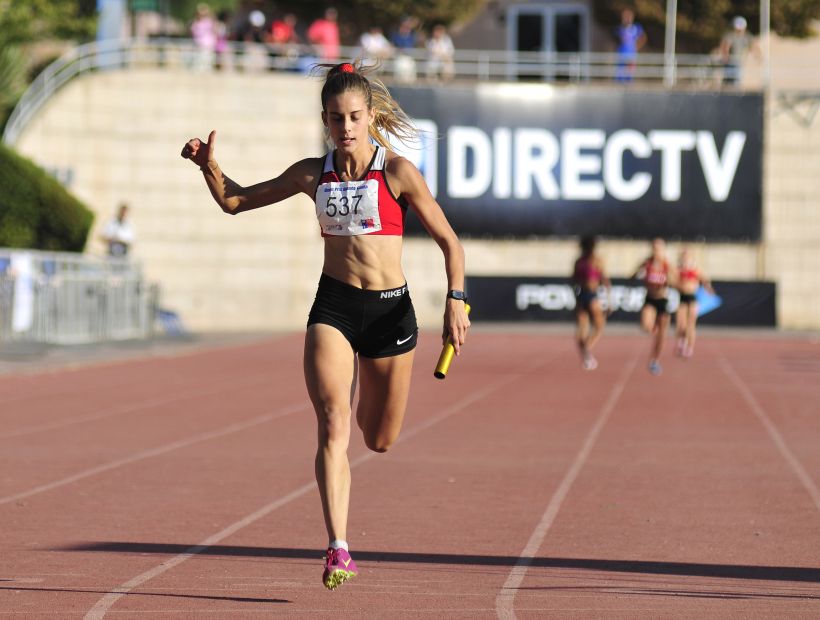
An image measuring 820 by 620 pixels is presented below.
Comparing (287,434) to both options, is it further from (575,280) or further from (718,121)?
(718,121)

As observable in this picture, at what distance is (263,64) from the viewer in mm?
37531

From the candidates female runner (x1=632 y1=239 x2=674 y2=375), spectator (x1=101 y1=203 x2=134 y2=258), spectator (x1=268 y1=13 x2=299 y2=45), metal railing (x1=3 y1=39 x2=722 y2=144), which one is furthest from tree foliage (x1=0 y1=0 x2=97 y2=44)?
female runner (x1=632 y1=239 x2=674 y2=375)

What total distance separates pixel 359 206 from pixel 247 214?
3153 centimetres

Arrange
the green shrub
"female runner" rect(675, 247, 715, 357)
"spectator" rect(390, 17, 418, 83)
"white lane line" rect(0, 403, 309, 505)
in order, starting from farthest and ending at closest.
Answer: "spectator" rect(390, 17, 418, 83)
the green shrub
"female runner" rect(675, 247, 715, 357)
"white lane line" rect(0, 403, 309, 505)

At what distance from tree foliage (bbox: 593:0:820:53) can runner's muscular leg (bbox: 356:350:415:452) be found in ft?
121

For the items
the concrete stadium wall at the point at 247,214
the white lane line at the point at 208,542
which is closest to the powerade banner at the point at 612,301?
the concrete stadium wall at the point at 247,214

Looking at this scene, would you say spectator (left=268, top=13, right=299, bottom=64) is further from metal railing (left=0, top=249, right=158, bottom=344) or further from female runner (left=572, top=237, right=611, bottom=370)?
female runner (left=572, top=237, right=611, bottom=370)

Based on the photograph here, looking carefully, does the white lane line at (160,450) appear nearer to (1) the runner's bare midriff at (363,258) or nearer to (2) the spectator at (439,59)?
(1) the runner's bare midriff at (363,258)

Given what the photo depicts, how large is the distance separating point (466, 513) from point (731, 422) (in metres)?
6.81

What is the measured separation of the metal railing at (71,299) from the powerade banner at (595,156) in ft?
32.0

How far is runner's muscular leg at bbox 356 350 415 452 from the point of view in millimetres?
7004

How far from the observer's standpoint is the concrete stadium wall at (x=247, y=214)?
37.0m

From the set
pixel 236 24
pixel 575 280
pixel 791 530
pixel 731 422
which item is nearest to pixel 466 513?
pixel 791 530

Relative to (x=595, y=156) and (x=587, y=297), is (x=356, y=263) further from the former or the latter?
(x=595, y=156)
